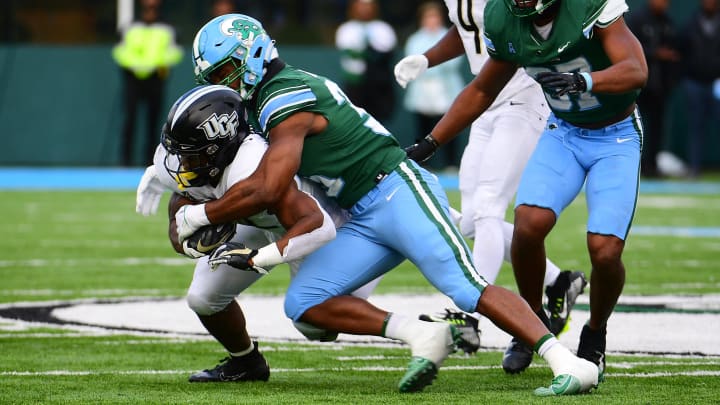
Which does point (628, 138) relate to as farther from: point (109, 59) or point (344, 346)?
point (109, 59)

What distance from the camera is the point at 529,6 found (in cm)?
559

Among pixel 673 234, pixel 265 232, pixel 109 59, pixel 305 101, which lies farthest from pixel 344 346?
pixel 109 59

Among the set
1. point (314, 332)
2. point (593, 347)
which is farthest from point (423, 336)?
point (593, 347)

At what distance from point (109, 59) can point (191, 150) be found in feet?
52.2

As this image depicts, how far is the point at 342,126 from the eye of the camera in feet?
18.1

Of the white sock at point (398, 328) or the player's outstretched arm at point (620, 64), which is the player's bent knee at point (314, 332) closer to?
the white sock at point (398, 328)

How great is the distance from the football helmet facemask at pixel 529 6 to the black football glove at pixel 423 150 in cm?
68

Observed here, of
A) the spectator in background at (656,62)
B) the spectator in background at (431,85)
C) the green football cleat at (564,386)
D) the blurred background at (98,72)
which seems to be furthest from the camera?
the blurred background at (98,72)

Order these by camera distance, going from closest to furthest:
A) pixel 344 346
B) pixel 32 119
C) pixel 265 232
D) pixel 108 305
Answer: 1. pixel 265 232
2. pixel 344 346
3. pixel 108 305
4. pixel 32 119

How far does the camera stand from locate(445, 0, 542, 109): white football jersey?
693cm

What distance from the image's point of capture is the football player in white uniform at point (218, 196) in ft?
17.3

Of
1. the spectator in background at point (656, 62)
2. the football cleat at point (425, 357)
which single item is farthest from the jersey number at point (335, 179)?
the spectator in background at point (656, 62)

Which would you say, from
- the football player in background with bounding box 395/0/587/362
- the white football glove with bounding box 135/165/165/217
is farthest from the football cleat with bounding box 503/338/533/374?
the white football glove with bounding box 135/165/165/217

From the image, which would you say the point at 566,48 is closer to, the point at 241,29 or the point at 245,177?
the point at 241,29
